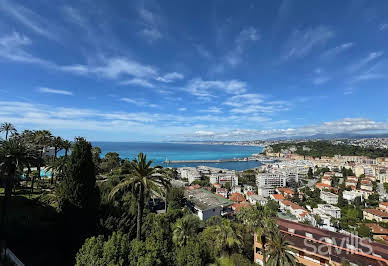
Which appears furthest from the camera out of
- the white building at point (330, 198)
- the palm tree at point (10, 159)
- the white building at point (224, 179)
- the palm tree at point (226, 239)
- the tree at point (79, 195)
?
the white building at point (224, 179)

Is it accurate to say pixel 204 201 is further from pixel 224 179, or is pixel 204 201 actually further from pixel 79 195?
pixel 224 179

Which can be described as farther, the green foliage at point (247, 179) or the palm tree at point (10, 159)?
the green foliage at point (247, 179)

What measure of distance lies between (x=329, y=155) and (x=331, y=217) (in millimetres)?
152351

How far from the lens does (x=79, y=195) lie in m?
14.9

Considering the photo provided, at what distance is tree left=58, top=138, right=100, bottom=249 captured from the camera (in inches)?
573

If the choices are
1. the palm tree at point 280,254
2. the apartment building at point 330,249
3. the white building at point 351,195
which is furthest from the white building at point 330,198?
the palm tree at point 280,254

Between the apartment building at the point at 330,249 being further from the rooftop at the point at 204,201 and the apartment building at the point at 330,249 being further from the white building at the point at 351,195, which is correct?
the white building at the point at 351,195

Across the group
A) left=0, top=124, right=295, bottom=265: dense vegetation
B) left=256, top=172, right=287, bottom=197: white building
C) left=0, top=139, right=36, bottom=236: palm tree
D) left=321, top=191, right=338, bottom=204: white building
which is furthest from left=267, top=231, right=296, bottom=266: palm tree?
left=256, top=172, right=287, bottom=197: white building

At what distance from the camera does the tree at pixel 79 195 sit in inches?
573

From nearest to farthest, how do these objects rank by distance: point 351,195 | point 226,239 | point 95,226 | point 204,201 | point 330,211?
point 95,226 < point 226,239 < point 204,201 < point 330,211 < point 351,195

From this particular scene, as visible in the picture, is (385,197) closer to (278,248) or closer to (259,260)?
(259,260)

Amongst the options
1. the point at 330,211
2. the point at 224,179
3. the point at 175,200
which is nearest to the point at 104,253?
the point at 175,200

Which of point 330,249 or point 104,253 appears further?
point 330,249

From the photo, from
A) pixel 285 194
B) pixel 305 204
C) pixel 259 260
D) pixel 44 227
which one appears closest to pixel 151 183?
pixel 44 227
